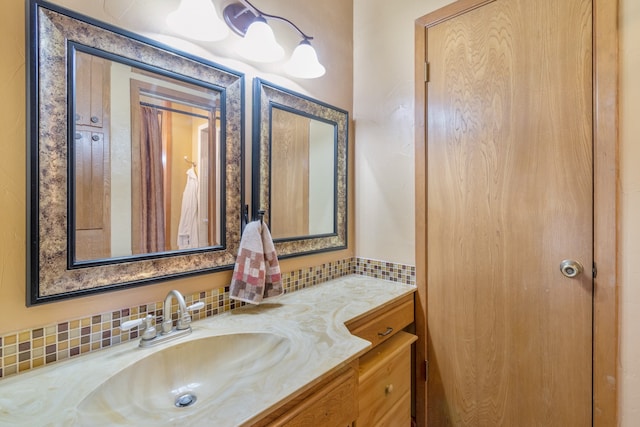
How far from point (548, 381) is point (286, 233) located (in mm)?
1212

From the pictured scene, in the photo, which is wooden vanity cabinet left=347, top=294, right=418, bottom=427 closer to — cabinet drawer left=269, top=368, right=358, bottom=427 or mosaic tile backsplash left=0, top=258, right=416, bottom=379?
cabinet drawer left=269, top=368, right=358, bottom=427

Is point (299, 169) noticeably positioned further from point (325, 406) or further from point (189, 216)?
point (325, 406)

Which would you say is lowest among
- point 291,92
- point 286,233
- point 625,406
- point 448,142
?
point 625,406

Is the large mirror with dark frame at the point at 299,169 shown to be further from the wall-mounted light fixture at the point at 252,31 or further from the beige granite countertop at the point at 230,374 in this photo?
the beige granite countertop at the point at 230,374

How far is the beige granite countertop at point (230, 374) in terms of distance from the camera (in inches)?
23.5

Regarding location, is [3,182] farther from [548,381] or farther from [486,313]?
[548,381]

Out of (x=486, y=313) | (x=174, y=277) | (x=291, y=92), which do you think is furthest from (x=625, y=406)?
(x=291, y=92)

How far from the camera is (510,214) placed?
3.99 feet

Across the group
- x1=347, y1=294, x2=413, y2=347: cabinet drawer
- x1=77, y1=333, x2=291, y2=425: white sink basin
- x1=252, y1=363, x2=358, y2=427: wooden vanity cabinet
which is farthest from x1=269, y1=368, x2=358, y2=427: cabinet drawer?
x1=347, y1=294, x2=413, y2=347: cabinet drawer

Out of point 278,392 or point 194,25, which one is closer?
point 278,392

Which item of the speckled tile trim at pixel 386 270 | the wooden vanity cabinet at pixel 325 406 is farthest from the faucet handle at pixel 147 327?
the speckled tile trim at pixel 386 270

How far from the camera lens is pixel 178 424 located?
56cm

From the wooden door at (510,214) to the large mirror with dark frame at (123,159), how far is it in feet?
3.19

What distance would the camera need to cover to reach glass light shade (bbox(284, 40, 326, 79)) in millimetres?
1346
